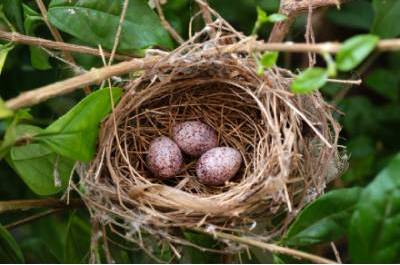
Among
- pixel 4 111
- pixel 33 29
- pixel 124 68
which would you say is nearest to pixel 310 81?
pixel 124 68

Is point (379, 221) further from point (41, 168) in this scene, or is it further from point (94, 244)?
point (41, 168)

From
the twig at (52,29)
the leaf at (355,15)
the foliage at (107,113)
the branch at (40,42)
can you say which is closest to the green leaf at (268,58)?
the foliage at (107,113)

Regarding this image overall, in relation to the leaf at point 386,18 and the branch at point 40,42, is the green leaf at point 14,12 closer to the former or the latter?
the branch at point 40,42

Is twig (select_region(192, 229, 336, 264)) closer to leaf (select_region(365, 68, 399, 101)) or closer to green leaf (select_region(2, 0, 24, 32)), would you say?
green leaf (select_region(2, 0, 24, 32))

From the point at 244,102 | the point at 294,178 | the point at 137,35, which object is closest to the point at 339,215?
the point at 294,178

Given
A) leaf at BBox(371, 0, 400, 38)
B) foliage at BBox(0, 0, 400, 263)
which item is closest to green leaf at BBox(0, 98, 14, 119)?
foliage at BBox(0, 0, 400, 263)
